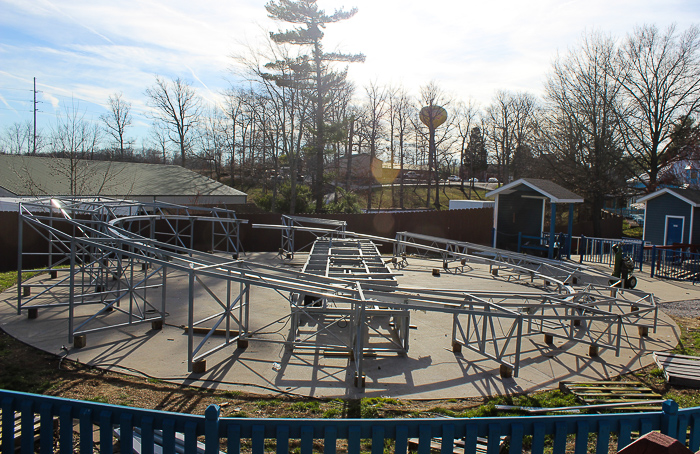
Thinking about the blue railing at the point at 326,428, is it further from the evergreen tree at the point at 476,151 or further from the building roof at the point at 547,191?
the evergreen tree at the point at 476,151

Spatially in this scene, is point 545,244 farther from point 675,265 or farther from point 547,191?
point 675,265

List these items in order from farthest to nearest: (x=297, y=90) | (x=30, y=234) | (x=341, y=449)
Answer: (x=297, y=90)
(x=30, y=234)
(x=341, y=449)

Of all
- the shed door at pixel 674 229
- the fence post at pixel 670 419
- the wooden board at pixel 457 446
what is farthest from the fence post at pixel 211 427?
the shed door at pixel 674 229

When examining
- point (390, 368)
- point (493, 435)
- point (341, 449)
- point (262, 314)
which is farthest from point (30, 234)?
point (493, 435)

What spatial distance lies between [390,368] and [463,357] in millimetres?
1612

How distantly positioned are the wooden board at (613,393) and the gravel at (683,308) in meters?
7.01

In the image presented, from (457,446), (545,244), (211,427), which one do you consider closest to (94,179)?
(545,244)

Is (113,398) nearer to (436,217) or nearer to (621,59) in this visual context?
(436,217)

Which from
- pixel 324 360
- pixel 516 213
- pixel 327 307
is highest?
pixel 516 213

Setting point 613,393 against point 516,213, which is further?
point 516,213

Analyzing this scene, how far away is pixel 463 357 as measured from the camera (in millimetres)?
8352

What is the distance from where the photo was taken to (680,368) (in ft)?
25.7

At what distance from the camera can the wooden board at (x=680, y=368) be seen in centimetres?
737

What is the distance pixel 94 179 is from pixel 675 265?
30.1 metres
